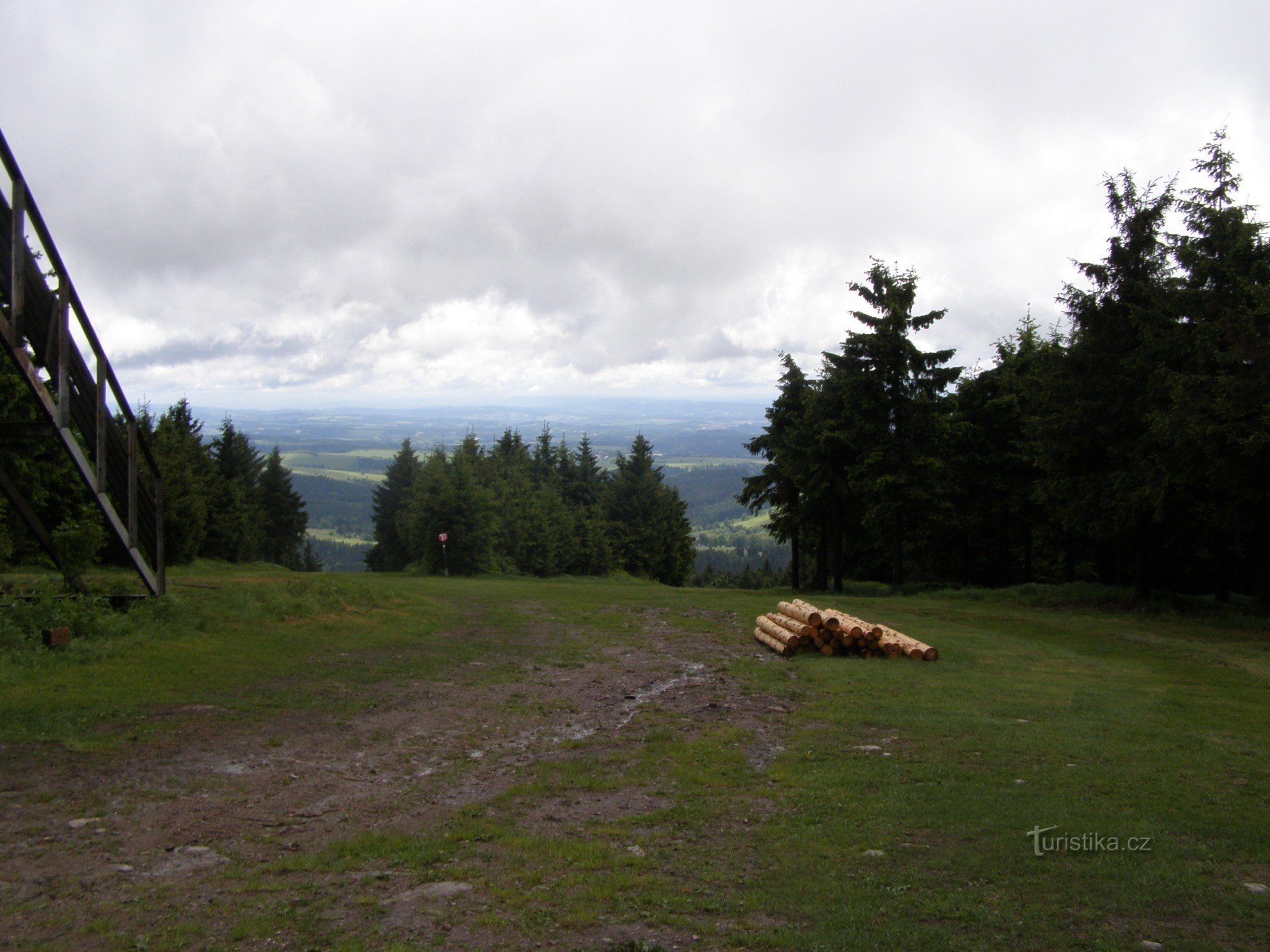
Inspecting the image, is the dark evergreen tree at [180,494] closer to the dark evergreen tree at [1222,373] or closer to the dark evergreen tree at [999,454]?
the dark evergreen tree at [999,454]

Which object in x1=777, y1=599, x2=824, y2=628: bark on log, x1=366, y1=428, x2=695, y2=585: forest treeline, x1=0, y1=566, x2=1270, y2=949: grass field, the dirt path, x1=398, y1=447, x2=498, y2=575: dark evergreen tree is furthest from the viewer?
x1=366, y1=428, x2=695, y2=585: forest treeline

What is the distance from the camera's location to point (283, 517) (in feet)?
272

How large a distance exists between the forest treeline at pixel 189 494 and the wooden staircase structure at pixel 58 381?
2.59 ft

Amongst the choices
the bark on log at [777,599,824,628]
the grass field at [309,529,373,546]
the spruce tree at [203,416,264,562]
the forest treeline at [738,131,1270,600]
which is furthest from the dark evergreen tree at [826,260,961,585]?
the grass field at [309,529,373,546]

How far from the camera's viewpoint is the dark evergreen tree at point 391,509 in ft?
289

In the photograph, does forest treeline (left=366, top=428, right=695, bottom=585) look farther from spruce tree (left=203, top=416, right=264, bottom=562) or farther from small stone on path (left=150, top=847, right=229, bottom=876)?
small stone on path (left=150, top=847, right=229, bottom=876)

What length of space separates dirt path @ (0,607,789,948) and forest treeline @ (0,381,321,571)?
8.61 metres

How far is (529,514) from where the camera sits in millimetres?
69875

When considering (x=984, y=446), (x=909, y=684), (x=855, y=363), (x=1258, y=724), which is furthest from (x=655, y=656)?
(x=984, y=446)

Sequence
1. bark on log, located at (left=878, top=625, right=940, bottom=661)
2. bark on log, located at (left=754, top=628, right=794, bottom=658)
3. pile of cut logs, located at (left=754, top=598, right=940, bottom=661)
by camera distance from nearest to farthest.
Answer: bark on log, located at (left=878, top=625, right=940, bottom=661) → pile of cut logs, located at (left=754, top=598, right=940, bottom=661) → bark on log, located at (left=754, top=628, right=794, bottom=658)

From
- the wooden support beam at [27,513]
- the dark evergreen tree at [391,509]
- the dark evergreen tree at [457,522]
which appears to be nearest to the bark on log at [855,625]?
the wooden support beam at [27,513]

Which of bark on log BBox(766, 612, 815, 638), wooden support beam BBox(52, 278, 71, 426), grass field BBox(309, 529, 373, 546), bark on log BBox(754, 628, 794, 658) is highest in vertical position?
wooden support beam BBox(52, 278, 71, 426)

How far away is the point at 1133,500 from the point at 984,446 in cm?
1418

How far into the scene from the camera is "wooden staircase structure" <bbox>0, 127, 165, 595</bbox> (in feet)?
40.4
